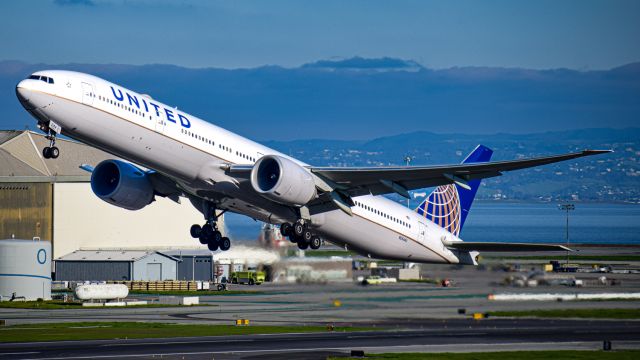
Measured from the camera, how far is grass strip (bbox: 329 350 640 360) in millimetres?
35250

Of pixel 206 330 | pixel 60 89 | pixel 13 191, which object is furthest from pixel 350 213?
pixel 13 191

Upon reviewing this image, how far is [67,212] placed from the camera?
95.7 m

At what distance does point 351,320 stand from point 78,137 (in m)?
17.0

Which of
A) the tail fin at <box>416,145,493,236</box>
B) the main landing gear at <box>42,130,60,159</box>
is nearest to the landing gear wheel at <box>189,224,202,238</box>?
the main landing gear at <box>42,130,60,159</box>

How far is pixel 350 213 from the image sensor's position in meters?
47.7

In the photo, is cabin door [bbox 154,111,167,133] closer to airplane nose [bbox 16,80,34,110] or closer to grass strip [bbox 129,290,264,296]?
airplane nose [bbox 16,80,34,110]

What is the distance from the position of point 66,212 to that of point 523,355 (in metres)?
67.9

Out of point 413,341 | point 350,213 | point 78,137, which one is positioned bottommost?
point 413,341

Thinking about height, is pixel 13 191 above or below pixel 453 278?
above

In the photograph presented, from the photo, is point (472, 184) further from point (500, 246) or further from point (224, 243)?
point (224, 243)

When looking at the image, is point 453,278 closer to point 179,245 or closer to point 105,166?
point 105,166

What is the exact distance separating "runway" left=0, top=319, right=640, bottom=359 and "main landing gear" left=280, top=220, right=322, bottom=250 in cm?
454

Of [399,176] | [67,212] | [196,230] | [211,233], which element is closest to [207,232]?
[211,233]

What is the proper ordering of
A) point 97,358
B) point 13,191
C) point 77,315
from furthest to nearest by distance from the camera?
point 13,191
point 77,315
point 97,358
